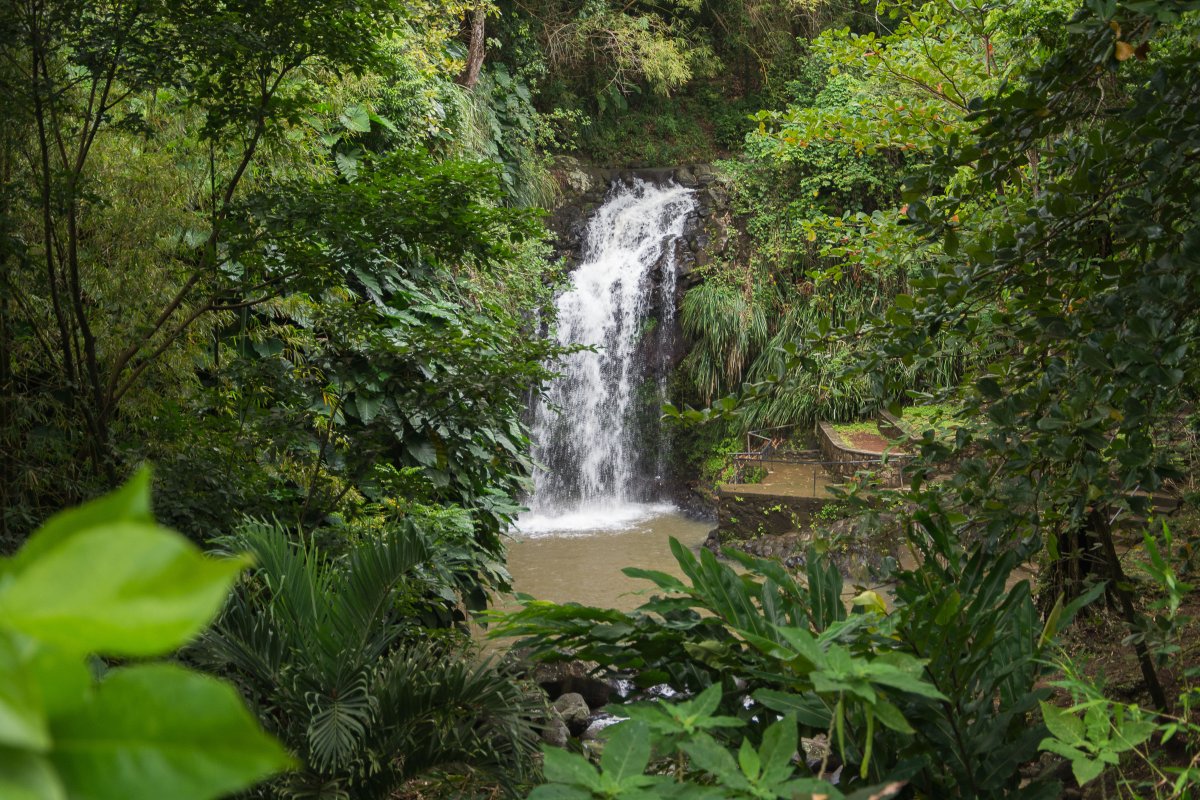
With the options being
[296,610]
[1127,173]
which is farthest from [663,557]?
[1127,173]

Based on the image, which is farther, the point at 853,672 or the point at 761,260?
the point at 761,260

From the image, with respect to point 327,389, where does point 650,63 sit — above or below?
above

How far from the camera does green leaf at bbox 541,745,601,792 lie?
959 millimetres

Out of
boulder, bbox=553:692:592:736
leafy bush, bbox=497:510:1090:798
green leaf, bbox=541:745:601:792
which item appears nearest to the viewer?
green leaf, bbox=541:745:601:792

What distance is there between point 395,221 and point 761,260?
36.5ft

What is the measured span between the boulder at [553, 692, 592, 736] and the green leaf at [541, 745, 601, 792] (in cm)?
454

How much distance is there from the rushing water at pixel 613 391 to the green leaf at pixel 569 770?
11.1 metres

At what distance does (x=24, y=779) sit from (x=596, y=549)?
35.7 feet

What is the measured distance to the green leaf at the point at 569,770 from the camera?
0.96 meters

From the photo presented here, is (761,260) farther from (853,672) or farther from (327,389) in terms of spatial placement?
(853,672)

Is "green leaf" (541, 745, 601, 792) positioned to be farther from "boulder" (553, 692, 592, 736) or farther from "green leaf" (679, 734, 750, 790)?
"boulder" (553, 692, 592, 736)

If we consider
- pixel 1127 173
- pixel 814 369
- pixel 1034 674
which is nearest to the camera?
pixel 1034 674

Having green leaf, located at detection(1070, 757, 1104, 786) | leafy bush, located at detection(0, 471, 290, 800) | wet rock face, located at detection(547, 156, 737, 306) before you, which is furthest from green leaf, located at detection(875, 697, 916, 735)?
wet rock face, located at detection(547, 156, 737, 306)

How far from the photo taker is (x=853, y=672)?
3.34ft
